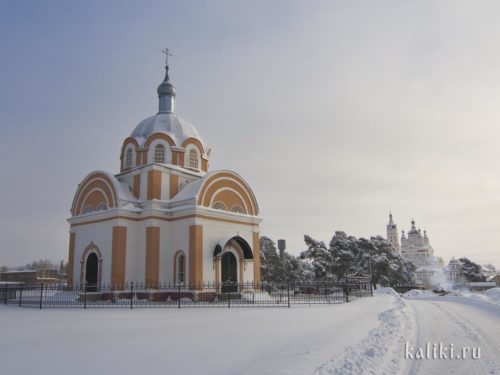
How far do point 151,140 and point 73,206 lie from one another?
6298mm

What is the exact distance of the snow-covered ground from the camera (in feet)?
19.9

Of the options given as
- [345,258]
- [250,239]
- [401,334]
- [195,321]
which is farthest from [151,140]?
[345,258]

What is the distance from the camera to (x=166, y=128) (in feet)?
86.1

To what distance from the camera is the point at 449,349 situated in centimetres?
760

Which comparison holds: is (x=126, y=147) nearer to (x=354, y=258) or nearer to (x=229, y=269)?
(x=229, y=269)

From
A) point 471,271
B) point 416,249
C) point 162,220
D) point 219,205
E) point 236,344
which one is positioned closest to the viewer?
point 236,344

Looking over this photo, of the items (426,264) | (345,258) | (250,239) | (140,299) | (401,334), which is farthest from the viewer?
(426,264)

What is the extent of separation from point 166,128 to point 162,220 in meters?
6.80

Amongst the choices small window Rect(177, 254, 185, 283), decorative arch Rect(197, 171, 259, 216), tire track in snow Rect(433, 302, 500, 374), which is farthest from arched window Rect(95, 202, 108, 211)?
tire track in snow Rect(433, 302, 500, 374)

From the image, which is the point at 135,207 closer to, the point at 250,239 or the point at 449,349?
the point at 250,239

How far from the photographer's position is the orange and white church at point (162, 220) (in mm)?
21453

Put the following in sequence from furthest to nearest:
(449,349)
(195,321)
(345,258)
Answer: (345,258), (195,321), (449,349)

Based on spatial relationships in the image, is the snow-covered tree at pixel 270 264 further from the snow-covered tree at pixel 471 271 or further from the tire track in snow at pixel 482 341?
the snow-covered tree at pixel 471 271

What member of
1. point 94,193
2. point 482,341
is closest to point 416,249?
point 94,193
